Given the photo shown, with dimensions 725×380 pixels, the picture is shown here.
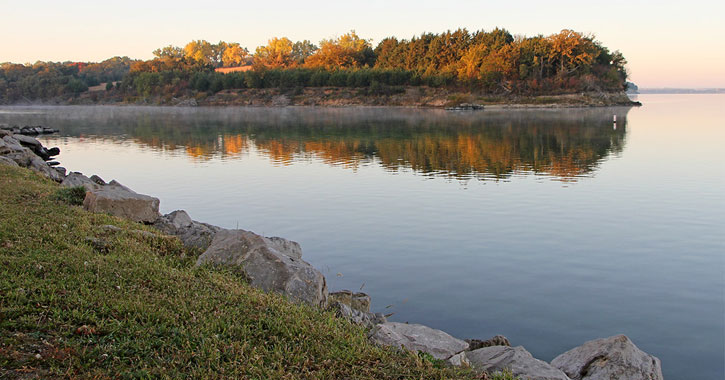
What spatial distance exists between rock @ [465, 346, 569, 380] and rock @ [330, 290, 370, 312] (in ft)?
8.42

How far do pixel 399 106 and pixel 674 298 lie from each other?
4605 inches

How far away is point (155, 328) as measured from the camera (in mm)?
6125

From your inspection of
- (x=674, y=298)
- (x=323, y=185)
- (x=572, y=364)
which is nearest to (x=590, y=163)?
(x=323, y=185)

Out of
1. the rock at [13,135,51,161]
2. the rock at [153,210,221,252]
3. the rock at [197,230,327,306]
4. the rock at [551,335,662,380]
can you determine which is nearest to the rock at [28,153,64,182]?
the rock at [153,210,221,252]

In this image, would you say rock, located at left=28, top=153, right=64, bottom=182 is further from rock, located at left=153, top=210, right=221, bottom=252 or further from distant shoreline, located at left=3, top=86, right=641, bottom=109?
distant shoreline, located at left=3, top=86, right=641, bottom=109

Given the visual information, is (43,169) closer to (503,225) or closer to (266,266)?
(266,266)

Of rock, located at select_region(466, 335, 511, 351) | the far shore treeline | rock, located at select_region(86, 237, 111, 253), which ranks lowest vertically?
rock, located at select_region(466, 335, 511, 351)

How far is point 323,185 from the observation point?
23.9 meters

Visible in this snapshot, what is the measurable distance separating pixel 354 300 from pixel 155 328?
13.6 ft

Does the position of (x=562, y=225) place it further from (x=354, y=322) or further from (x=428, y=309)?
(x=354, y=322)

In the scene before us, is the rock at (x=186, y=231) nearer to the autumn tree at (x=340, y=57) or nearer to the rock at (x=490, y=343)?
the rock at (x=490, y=343)

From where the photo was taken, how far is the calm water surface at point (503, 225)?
987cm

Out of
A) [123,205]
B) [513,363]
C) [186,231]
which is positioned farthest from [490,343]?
[123,205]

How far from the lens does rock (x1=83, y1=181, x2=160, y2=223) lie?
40.7ft
